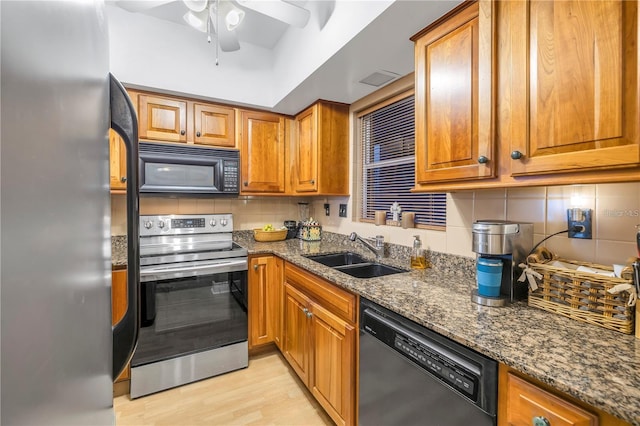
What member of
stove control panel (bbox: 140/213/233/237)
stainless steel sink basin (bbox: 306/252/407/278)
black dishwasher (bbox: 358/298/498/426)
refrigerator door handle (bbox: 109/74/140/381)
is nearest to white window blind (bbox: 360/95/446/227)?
stainless steel sink basin (bbox: 306/252/407/278)

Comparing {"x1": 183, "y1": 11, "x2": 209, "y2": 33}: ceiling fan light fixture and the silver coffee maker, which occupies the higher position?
{"x1": 183, "y1": 11, "x2": 209, "y2": 33}: ceiling fan light fixture

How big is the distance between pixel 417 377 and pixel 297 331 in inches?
43.6

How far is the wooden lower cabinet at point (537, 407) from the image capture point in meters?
0.67

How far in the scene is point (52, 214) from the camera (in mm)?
289

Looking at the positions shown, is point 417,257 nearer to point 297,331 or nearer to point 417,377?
point 417,377

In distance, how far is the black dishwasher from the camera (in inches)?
34.4

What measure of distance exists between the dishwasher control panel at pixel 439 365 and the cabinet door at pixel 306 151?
5.22ft

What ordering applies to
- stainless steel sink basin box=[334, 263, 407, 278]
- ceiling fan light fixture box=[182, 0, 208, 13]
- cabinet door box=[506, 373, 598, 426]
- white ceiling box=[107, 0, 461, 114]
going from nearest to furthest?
cabinet door box=[506, 373, 598, 426]
white ceiling box=[107, 0, 461, 114]
ceiling fan light fixture box=[182, 0, 208, 13]
stainless steel sink basin box=[334, 263, 407, 278]

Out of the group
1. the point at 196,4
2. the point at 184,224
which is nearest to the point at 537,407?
the point at 196,4

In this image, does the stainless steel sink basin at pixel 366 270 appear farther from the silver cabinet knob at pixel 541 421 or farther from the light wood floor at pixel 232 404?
the silver cabinet knob at pixel 541 421


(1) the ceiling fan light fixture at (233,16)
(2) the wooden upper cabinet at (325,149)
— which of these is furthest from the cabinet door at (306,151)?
(1) the ceiling fan light fixture at (233,16)

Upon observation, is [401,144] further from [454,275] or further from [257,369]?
[257,369]

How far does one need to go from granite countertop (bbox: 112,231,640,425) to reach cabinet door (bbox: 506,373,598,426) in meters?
0.06

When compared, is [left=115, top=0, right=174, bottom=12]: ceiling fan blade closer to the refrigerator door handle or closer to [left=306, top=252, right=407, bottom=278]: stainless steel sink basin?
the refrigerator door handle
